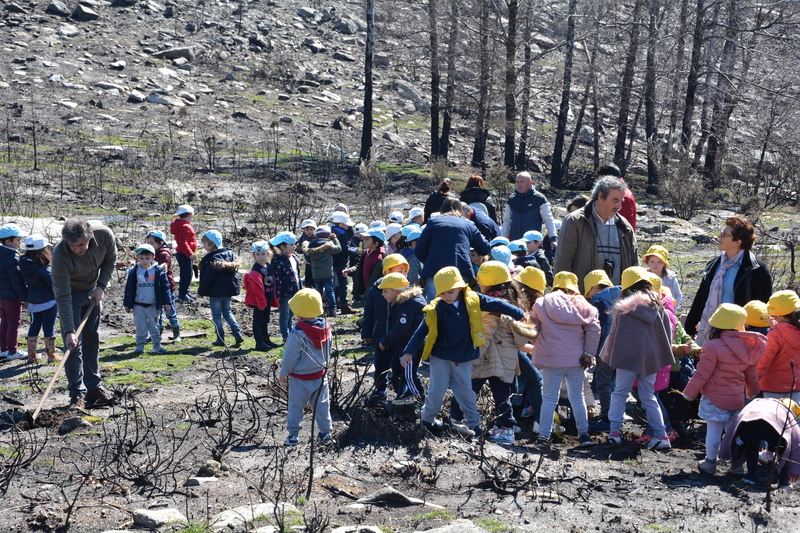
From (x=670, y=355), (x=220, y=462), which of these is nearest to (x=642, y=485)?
(x=670, y=355)

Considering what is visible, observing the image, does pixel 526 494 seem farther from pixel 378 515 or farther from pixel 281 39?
pixel 281 39

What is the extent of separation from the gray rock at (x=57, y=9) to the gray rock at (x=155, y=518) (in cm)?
3978

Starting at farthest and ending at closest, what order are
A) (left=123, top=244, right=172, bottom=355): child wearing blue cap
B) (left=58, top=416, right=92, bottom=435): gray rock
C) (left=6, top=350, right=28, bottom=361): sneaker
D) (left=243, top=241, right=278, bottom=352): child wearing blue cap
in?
(left=243, top=241, right=278, bottom=352): child wearing blue cap → (left=123, top=244, right=172, bottom=355): child wearing blue cap → (left=6, top=350, right=28, bottom=361): sneaker → (left=58, top=416, right=92, bottom=435): gray rock

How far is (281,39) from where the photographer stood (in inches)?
1735

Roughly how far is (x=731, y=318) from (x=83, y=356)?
596 centimetres

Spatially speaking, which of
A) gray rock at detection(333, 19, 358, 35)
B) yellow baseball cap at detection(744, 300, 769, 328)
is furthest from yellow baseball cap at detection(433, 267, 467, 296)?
gray rock at detection(333, 19, 358, 35)

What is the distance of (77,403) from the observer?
24.6 ft

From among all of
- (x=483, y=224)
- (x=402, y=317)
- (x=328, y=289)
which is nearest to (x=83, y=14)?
(x=328, y=289)

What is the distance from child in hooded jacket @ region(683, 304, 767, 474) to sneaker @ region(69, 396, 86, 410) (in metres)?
5.57

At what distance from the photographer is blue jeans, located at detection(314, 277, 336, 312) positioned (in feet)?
39.2

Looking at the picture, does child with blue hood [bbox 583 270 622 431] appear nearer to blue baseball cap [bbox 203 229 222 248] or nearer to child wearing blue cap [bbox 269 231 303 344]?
child wearing blue cap [bbox 269 231 303 344]

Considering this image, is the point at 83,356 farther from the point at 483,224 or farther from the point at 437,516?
the point at 483,224

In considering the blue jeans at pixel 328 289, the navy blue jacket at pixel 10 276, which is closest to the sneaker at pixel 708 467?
the blue jeans at pixel 328 289

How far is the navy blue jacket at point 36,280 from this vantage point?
9312 mm
